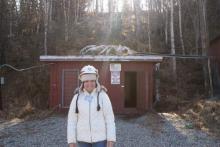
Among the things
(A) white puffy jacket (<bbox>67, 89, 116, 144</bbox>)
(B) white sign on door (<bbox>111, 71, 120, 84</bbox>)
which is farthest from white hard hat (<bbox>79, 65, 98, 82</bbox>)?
(B) white sign on door (<bbox>111, 71, 120, 84</bbox>)

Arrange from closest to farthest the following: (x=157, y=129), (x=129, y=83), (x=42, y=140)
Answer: (x=42, y=140)
(x=157, y=129)
(x=129, y=83)

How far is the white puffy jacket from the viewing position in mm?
3857

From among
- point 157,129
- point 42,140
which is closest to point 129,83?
point 157,129

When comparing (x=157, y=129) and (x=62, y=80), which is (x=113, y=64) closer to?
(x=62, y=80)

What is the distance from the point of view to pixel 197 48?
25938 mm

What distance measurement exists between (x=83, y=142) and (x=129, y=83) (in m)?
13.7

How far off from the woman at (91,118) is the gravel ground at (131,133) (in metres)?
4.44

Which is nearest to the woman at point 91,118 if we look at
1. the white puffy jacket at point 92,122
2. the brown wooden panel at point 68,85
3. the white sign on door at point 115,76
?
the white puffy jacket at point 92,122

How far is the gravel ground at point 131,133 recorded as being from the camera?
8.46 m

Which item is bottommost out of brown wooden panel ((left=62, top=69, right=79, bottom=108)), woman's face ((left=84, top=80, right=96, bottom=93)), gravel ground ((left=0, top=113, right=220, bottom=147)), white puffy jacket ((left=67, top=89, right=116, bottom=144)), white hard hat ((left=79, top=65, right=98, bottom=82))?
gravel ground ((left=0, top=113, right=220, bottom=147))

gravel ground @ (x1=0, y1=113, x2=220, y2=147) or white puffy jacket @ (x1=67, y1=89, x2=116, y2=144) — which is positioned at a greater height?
white puffy jacket @ (x1=67, y1=89, x2=116, y2=144)

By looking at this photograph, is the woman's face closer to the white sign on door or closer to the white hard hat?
the white hard hat

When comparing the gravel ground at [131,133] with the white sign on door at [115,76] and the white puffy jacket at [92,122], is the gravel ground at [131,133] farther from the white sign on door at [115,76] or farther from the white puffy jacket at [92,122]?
the white puffy jacket at [92,122]

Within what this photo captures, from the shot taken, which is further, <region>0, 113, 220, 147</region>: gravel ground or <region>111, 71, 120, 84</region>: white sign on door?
<region>111, 71, 120, 84</region>: white sign on door
